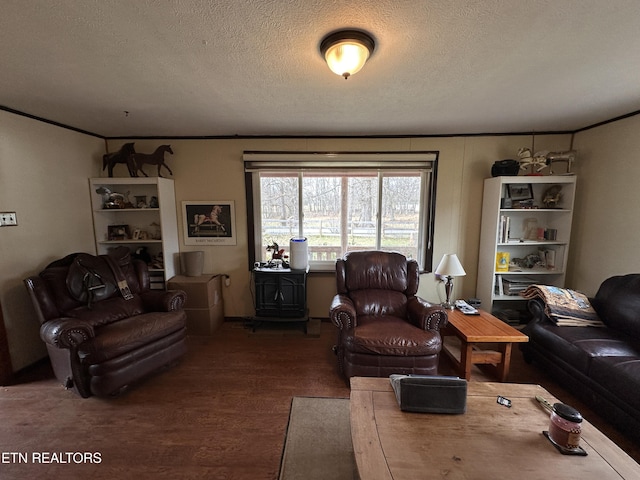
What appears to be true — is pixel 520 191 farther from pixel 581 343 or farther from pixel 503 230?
pixel 581 343

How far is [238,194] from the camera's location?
3.38 meters

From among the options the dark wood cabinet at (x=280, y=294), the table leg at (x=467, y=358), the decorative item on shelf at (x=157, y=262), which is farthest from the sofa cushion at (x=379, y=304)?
the decorative item on shelf at (x=157, y=262)

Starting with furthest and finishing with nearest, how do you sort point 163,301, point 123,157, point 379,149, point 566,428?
point 379,149
point 123,157
point 163,301
point 566,428

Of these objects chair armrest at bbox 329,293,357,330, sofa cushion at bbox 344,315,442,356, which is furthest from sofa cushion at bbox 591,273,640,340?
chair armrest at bbox 329,293,357,330

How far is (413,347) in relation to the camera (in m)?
2.11

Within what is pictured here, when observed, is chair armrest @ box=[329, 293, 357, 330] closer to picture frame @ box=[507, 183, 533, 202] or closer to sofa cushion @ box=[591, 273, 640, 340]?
sofa cushion @ box=[591, 273, 640, 340]

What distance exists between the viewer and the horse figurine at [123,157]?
303cm

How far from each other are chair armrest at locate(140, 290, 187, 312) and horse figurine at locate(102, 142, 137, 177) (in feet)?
4.74

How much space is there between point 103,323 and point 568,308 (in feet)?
13.5

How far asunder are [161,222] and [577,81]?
3902 mm

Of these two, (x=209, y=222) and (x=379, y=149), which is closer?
(x=379, y=149)

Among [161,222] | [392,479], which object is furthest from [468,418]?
[161,222]

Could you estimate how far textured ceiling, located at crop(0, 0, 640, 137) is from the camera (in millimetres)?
1198

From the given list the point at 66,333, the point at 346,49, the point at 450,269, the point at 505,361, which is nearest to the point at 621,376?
the point at 505,361
